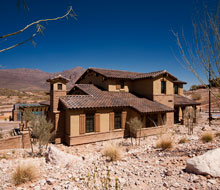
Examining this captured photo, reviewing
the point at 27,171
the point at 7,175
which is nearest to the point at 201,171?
the point at 27,171

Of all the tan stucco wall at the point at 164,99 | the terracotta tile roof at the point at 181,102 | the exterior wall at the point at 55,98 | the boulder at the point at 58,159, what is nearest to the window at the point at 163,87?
the tan stucco wall at the point at 164,99

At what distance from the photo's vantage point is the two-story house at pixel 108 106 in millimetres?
13281

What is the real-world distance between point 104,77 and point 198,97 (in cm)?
3657

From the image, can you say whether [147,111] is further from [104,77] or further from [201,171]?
[201,171]

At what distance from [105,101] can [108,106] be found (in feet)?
3.18

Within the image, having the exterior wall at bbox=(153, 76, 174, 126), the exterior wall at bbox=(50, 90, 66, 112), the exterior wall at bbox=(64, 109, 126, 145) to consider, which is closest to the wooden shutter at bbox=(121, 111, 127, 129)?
the exterior wall at bbox=(64, 109, 126, 145)

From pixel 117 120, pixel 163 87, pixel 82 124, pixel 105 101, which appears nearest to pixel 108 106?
pixel 105 101

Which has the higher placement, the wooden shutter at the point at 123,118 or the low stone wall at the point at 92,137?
the wooden shutter at the point at 123,118

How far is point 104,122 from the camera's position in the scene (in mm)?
14453

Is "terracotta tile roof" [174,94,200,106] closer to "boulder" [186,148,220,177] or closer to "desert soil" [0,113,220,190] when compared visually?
"desert soil" [0,113,220,190]

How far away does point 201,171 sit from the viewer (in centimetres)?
537

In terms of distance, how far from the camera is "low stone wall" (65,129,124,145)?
12.9 m

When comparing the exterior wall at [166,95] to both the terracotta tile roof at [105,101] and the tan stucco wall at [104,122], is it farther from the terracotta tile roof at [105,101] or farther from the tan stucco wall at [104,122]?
the tan stucco wall at [104,122]

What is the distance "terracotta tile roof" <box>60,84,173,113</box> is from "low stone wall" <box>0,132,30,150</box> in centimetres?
381
